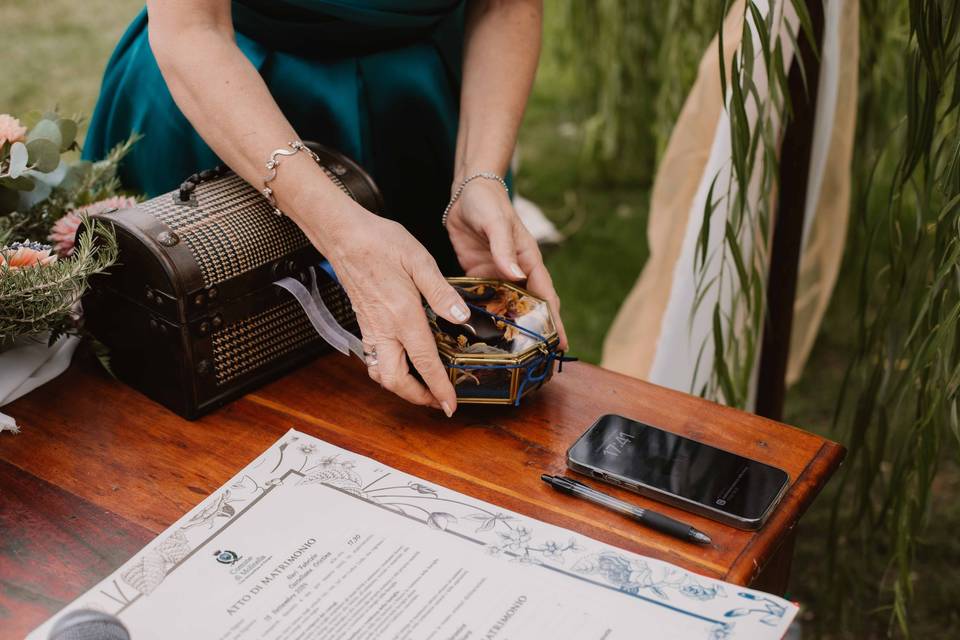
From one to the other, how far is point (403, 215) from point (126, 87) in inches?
18.7

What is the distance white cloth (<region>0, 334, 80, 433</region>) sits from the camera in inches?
41.9

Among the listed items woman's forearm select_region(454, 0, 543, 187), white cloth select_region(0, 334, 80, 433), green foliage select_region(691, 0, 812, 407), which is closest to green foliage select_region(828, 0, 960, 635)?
green foliage select_region(691, 0, 812, 407)

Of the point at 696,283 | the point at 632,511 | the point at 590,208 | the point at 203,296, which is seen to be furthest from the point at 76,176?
the point at 590,208

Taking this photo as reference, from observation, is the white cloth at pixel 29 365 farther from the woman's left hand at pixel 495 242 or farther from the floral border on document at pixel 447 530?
the woman's left hand at pixel 495 242

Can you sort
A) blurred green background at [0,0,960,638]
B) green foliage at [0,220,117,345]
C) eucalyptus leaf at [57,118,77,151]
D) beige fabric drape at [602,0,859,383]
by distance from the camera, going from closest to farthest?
green foliage at [0,220,117,345], eucalyptus leaf at [57,118,77,151], beige fabric drape at [602,0,859,383], blurred green background at [0,0,960,638]

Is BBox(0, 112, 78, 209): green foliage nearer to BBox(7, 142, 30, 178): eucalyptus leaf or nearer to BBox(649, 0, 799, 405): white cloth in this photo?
BBox(7, 142, 30, 178): eucalyptus leaf

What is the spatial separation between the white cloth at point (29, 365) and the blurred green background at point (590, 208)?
378mm

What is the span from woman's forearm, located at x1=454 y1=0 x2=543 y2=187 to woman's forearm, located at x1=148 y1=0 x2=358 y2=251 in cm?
28

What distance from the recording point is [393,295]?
1015mm

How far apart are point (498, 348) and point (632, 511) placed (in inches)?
9.1

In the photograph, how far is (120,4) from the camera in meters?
4.62

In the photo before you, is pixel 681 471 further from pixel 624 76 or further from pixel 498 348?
pixel 624 76

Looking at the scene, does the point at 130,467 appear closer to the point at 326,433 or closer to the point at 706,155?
the point at 326,433

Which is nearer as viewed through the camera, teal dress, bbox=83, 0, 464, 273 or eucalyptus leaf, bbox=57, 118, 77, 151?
eucalyptus leaf, bbox=57, 118, 77, 151
